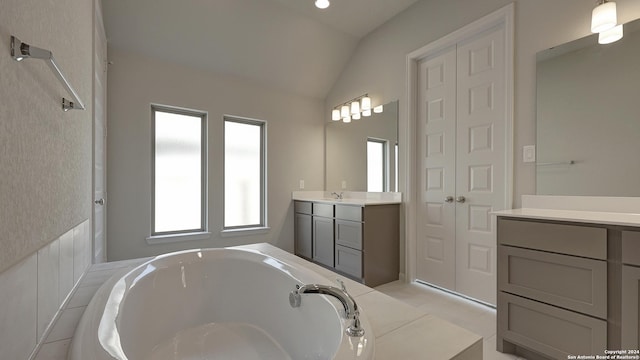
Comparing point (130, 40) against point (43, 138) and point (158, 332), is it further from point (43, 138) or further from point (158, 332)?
point (158, 332)

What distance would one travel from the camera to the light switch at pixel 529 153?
1.93m

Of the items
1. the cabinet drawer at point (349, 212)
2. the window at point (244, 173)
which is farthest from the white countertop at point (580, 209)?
the window at point (244, 173)

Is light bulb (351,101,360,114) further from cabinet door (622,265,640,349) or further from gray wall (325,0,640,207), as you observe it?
cabinet door (622,265,640,349)

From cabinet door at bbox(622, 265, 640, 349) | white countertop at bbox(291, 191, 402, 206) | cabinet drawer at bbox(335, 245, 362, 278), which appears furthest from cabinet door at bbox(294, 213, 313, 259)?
cabinet door at bbox(622, 265, 640, 349)

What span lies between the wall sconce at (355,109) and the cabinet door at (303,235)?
1373mm

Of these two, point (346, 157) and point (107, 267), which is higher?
point (346, 157)

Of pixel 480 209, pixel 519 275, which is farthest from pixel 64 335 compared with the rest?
pixel 480 209

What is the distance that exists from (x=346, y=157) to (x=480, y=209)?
175 cm

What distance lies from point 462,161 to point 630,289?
1408mm

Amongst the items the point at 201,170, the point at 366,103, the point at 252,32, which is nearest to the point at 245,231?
the point at 201,170

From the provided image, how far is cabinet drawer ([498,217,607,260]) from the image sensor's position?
4.19 feet

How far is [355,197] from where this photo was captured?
347 cm

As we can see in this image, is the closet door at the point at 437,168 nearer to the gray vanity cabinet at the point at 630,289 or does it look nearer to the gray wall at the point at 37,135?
the gray vanity cabinet at the point at 630,289

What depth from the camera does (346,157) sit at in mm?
3617
